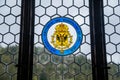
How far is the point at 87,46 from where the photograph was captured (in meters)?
3.40

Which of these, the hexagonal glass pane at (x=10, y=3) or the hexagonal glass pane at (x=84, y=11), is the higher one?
the hexagonal glass pane at (x=10, y=3)

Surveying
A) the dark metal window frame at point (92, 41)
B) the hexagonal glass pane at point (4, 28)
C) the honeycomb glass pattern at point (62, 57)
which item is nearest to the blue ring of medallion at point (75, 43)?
the honeycomb glass pattern at point (62, 57)

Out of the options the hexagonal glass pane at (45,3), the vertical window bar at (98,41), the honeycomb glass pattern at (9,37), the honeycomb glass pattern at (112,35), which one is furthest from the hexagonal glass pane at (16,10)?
the honeycomb glass pattern at (112,35)

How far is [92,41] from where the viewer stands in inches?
134

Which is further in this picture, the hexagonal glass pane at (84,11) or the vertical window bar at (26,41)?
the hexagonal glass pane at (84,11)

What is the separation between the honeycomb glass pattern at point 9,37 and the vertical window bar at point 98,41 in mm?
858

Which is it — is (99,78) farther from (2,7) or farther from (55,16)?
(2,7)

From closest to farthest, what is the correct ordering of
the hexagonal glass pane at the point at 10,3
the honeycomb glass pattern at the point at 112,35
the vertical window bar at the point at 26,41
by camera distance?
the vertical window bar at the point at 26,41 → the honeycomb glass pattern at the point at 112,35 → the hexagonal glass pane at the point at 10,3

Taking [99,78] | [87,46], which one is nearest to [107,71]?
[99,78]

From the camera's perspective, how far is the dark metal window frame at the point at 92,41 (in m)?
3.24

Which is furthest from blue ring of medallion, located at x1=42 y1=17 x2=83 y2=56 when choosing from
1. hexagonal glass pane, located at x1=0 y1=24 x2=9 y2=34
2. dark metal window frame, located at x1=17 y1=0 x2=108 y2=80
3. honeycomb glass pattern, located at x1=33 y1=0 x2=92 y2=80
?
hexagonal glass pane, located at x1=0 y1=24 x2=9 y2=34

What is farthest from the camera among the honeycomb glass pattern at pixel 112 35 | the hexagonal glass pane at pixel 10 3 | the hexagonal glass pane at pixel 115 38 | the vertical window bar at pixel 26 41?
the hexagonal glass pane at pixel 10 3

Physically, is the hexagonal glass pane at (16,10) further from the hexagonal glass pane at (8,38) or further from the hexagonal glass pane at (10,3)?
the hexagonal glass pane at (8,38)

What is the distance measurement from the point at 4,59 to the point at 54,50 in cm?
57
